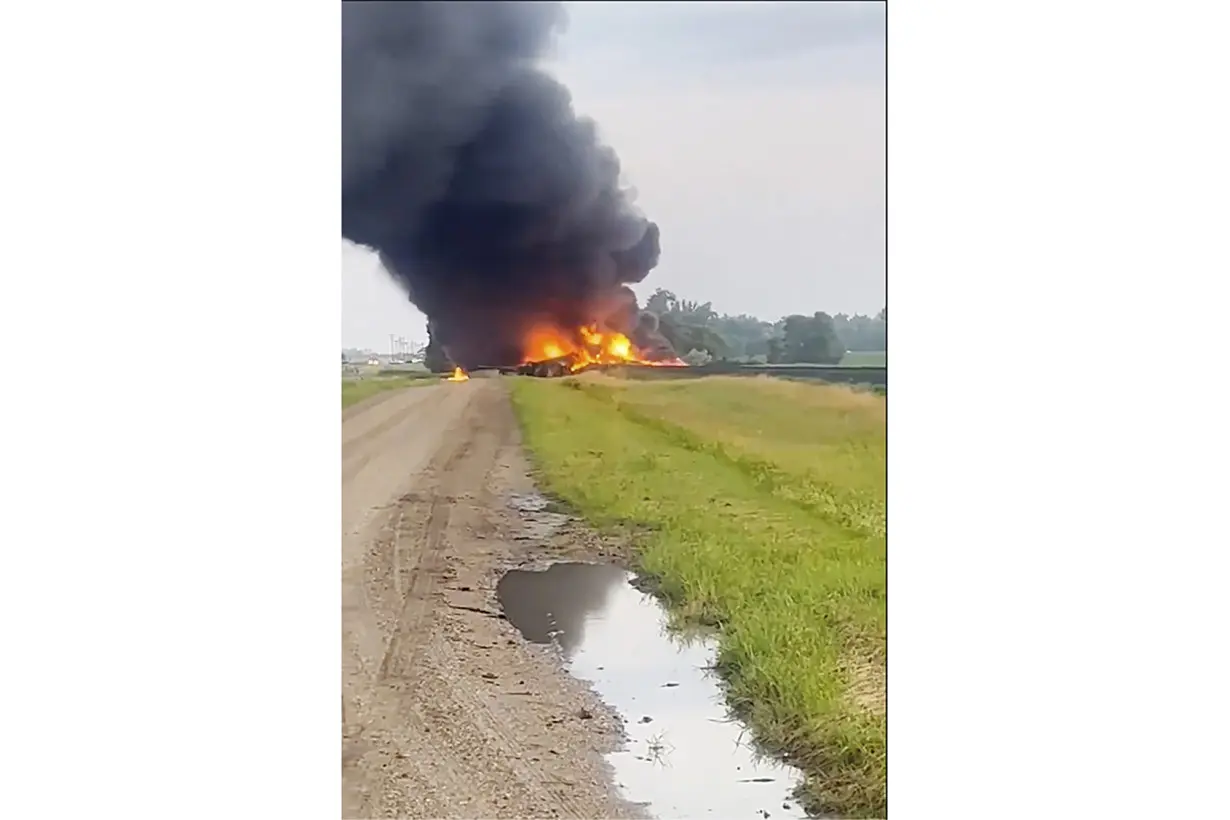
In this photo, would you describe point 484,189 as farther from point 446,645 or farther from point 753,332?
point 446,645

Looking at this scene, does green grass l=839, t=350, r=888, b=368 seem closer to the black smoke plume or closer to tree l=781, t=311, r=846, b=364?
tree l=781, t=311, r=846, b=364

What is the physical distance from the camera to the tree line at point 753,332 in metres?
1.28

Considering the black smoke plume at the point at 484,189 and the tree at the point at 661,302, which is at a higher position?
the black smoke plume at the point at 484,189

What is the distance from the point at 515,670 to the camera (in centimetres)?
125

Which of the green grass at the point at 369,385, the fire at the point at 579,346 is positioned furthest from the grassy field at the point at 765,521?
the green grass at the point at 369,385

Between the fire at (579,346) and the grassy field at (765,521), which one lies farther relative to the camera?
the fire at (579,346)

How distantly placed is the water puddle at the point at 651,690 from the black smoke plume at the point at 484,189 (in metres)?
0.32

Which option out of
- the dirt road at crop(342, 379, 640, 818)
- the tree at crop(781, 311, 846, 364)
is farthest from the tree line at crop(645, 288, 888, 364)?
the dirt road at crop(342, 379, 640, 818)

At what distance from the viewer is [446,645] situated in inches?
49.6

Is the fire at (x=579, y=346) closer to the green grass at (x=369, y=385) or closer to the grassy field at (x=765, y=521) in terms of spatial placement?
the grassy field at (x=765, y=521)

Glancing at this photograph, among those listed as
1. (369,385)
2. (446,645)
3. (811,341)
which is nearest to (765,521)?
(811,341)
